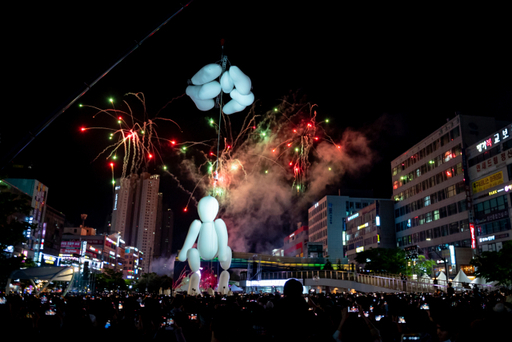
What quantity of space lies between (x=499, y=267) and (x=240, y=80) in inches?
1193

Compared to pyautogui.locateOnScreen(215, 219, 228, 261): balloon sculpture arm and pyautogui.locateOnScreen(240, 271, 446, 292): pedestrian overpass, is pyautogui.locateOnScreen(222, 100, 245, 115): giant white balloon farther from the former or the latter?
pyautogui.locateOnScreen(240, 271, 446, 292): pedestrian overpass

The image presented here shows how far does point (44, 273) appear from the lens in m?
26.7

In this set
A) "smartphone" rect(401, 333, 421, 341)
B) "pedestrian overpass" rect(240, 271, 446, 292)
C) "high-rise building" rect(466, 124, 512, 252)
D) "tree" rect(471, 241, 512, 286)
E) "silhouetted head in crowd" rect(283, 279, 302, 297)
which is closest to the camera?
"silhouetted head in crowd" rect(283, 279, 302, 297)

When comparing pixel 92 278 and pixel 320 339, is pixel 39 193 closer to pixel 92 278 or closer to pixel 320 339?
pixel 92 278

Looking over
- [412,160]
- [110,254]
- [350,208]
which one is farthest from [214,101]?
[110,254]

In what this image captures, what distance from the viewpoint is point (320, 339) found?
346cm

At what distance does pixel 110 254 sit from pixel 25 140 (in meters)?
147

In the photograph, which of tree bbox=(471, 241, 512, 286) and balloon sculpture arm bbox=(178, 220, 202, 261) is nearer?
balloon sculpture arm bbox=(178, 220, 202, 261)

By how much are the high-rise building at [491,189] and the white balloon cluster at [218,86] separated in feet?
140

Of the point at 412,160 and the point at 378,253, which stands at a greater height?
the point at 412,160

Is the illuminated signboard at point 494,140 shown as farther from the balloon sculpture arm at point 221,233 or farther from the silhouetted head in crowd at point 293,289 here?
the silhouetted head in crowd at point 293,289

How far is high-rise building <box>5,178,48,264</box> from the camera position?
80025 mm

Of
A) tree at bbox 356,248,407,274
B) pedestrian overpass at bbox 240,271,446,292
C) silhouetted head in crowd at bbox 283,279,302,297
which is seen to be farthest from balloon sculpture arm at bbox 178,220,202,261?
tree at bbox 356,248,407,274

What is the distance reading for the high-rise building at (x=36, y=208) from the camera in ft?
263
